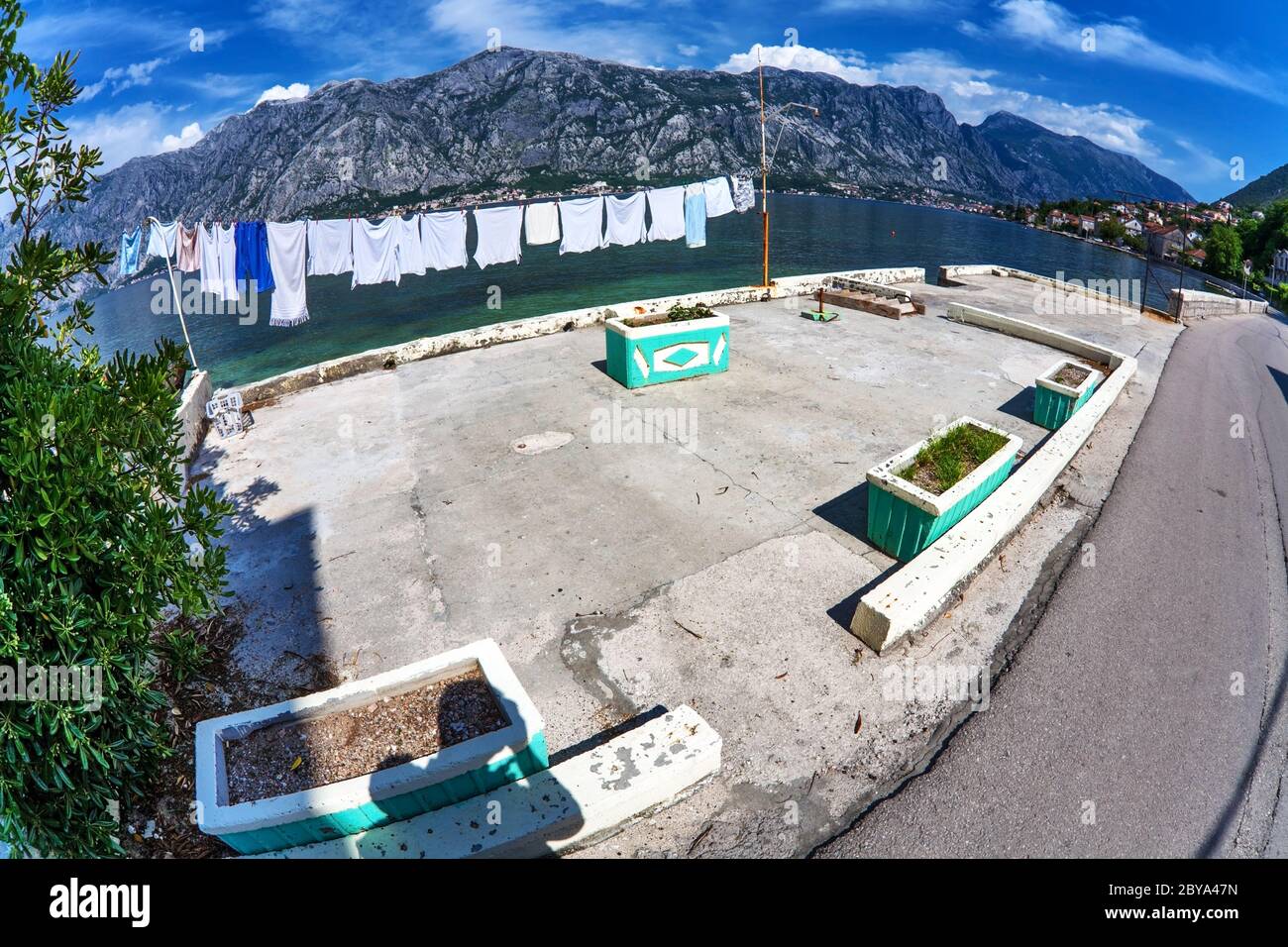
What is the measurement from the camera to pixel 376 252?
1623cm

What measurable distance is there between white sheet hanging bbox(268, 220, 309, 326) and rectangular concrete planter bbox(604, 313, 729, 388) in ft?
25.7

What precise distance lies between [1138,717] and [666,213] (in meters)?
17.8

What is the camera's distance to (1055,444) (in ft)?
30.9

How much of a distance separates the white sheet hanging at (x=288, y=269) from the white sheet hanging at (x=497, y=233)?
447cm

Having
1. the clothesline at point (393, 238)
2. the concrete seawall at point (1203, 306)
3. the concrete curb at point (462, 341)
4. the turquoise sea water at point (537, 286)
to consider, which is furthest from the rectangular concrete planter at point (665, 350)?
the turquoise sea water at point (537, 286)

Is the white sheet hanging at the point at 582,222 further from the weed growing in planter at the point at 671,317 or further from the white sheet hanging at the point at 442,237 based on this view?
the weed growing in planter at the point at 671,317

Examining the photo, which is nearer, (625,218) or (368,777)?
(368,777)

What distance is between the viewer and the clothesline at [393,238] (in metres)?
14.3

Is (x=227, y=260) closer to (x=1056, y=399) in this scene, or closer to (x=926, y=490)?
(x=926, y=490)

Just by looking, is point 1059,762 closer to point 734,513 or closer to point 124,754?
point 734,513

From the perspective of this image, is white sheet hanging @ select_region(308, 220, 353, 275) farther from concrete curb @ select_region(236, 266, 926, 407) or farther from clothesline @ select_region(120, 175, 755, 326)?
concrete curb @ select_region(236, 266, 926, 407)

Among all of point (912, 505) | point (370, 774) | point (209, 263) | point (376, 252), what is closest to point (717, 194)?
point (376, 252)
